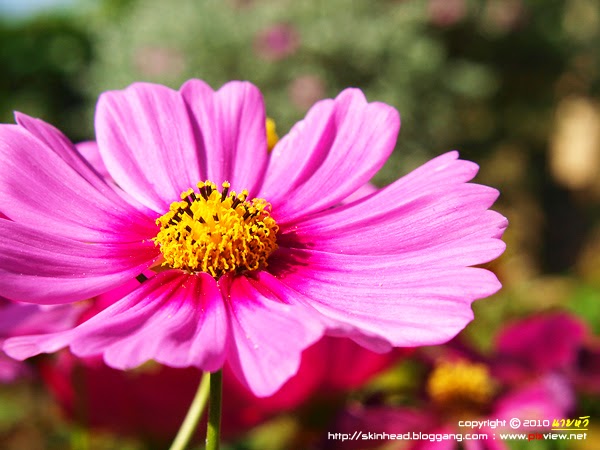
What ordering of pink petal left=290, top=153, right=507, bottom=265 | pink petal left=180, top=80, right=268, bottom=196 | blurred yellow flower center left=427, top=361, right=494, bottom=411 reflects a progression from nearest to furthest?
pink petal left=290, top=153, right=507, bottom=265 → pink petal left=180, top=80, right=268, bottom=196 → blurred yellow flower center left=427, top=361, right=494, bottom=411

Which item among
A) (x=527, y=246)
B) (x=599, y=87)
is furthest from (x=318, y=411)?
(x=599, y=87)

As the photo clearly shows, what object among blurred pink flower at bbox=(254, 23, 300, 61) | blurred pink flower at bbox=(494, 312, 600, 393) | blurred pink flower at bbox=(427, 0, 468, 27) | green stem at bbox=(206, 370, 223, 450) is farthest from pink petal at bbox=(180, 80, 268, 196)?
blurred pink flower at bbox=(427, 0, 468, 27)

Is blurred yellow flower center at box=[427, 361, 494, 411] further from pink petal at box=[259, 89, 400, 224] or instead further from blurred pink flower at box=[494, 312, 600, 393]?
pink petal at box=[259, 89, 400, 224]

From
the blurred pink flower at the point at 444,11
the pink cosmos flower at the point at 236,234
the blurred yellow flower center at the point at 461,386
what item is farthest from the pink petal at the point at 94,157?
the blurred pink flower at the point at 444,11

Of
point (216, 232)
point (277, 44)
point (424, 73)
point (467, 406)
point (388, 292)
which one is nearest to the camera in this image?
point (388, 292)

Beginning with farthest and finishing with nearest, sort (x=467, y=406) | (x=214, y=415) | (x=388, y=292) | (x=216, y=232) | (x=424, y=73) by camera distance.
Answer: (x=424, y=73)
(x=467, y=406)
(x=216, y=232)
(x=388, y=292)
(x=214, y=415)

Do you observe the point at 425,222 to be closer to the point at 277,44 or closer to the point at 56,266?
the point at 56,266

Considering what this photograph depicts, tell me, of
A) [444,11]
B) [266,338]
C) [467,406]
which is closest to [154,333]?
[266,338]
